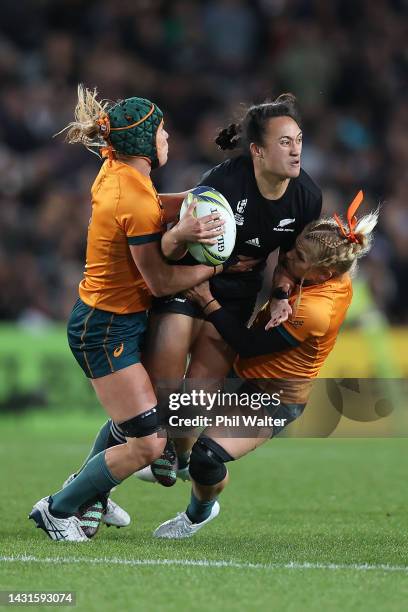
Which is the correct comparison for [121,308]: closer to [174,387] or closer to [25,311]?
[174,387]

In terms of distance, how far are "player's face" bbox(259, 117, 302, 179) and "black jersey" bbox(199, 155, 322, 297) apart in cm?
15

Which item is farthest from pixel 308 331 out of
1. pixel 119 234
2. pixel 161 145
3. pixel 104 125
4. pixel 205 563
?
pixel 104 125

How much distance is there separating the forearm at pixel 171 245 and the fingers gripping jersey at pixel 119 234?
2.9 inches

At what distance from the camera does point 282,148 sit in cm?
573

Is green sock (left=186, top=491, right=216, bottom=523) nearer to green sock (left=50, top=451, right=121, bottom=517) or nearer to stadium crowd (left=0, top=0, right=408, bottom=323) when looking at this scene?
green sock (left=50, top=451, right=121, bottom=517)

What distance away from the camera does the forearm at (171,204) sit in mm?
5917

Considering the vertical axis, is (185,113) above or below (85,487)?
above

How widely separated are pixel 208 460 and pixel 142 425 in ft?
1.25

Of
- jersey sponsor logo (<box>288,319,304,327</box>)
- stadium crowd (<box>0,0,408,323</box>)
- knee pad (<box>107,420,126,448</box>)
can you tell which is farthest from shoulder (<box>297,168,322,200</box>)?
stadium crowd (<box>0,0,408,323</box>)

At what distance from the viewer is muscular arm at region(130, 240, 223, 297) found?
541cm

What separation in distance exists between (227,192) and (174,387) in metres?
1.02

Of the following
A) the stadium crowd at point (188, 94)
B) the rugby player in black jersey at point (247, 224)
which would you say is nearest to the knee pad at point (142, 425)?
the rugby player in black jersey at point (247, 224)

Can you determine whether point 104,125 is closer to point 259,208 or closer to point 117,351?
point 259,208

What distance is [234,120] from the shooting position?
6.09 metres
